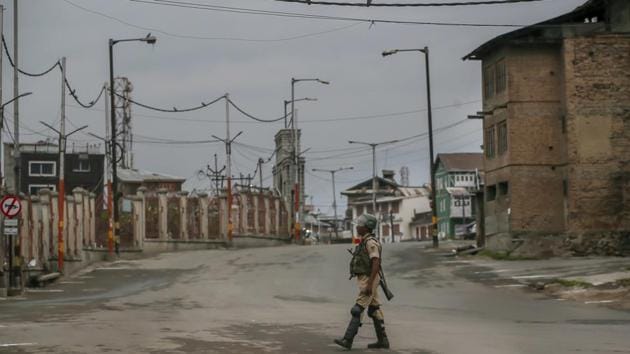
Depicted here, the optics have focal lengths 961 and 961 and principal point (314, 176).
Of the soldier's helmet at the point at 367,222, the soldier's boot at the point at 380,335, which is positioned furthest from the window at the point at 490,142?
the soldier's helmet at the point at 367,222

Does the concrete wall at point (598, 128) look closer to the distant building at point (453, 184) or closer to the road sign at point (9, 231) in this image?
the road sign at point (9, 231)

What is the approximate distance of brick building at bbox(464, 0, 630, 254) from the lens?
38938 millimetres

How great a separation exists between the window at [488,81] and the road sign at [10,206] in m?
22.4

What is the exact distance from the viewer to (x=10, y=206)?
89.7 feet

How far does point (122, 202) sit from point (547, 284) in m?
30.3

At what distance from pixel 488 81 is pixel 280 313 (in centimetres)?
2473

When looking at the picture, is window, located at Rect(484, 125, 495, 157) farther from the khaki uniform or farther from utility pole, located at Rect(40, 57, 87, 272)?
the khaki uniform

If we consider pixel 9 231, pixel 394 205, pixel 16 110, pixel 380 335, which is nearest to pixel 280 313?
pixel 380 335

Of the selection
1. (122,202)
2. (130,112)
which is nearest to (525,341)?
(122,202)

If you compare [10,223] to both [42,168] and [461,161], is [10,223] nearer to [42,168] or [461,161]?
[42,168]

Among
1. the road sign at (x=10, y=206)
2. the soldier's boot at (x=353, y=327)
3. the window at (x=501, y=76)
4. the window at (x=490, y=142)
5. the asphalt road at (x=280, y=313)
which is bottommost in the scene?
the asphalt road at (x=280, y=313)

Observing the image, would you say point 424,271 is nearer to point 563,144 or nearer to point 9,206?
point 563,144

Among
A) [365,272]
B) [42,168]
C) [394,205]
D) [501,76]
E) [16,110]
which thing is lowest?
[365,272]

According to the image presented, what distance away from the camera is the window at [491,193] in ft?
Result: 139
